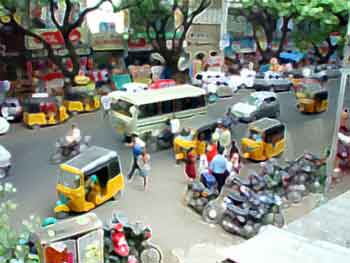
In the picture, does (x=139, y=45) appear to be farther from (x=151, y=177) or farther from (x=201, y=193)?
(x=201, y=193)

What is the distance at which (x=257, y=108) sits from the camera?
18.1 m

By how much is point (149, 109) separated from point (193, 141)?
6.24 feet

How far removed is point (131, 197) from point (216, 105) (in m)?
9.57

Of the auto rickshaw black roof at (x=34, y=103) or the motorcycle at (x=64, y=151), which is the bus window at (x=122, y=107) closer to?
the motorcycle at (x=64, y=151)

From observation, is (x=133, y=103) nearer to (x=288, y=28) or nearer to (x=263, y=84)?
(x=263, y=84)

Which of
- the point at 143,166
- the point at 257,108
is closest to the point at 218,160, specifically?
the point at 143,166

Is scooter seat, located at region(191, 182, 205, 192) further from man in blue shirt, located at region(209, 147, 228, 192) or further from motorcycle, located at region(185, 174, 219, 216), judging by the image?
man in blue shirt, located at region(209, 147, 228, 192)

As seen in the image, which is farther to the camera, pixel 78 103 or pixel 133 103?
pixel 78 103

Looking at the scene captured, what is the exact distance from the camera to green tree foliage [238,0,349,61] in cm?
1333

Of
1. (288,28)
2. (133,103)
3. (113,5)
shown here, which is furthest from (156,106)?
(288,28)

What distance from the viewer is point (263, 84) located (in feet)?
74.9

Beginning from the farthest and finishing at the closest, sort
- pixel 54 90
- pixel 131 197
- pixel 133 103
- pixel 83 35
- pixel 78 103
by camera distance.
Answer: pixel 83 35 → pixel 54 90 → pixel 78 103 → pixel 133 103 → pixel 131 197

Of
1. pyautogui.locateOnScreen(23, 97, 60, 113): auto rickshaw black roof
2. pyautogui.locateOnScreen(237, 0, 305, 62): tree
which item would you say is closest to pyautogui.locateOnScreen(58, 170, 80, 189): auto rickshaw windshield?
pyautogui.locateOnScreen(23, 97, 60, 113): auto rickshaw black roof

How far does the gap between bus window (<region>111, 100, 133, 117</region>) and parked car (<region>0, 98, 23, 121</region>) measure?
13.2 ft
